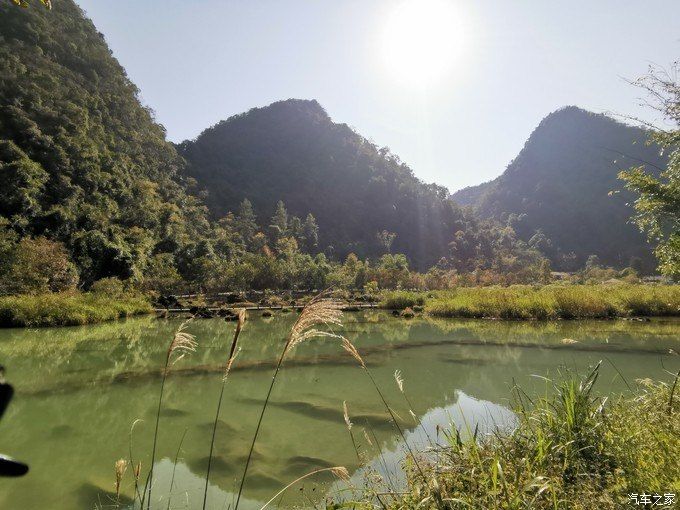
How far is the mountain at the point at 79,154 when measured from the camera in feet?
107

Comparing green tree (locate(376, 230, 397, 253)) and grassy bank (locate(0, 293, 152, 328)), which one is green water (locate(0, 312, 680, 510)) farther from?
green tree (locate(376, 230, 397, 253))

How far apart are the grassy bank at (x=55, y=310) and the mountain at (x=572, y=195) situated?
74.2m

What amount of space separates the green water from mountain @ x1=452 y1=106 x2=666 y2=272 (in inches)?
2661

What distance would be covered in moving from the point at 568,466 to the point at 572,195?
4695 inches

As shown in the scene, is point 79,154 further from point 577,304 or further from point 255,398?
point 577,304

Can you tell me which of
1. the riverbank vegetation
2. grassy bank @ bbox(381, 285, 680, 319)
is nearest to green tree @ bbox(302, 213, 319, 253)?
the riverbank vegetation

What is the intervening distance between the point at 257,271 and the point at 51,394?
108ft

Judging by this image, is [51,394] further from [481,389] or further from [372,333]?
[372,333]

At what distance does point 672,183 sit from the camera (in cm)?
795

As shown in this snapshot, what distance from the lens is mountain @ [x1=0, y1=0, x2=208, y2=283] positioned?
32531 mm

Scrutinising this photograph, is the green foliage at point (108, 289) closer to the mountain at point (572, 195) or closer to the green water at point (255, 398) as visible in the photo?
the green water at point (255, 398)

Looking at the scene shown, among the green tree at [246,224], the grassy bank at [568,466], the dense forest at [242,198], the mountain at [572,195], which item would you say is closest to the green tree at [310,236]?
the dense forest at [242,198]

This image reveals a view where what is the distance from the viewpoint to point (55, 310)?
20656 millimetres

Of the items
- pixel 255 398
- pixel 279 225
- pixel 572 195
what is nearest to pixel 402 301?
pixel 255 398
